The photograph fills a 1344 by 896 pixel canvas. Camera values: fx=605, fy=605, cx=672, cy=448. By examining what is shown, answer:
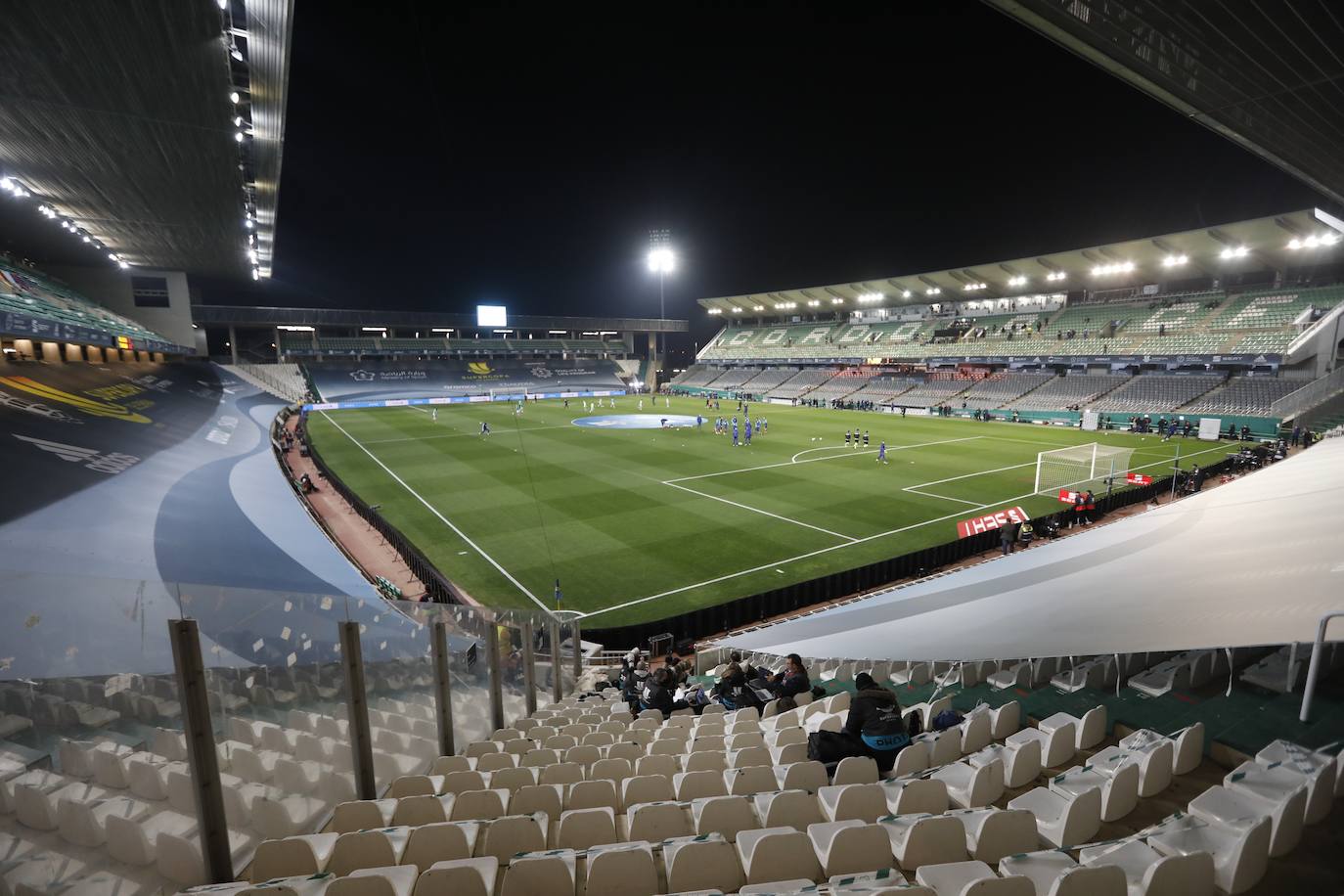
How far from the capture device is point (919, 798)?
396 cm

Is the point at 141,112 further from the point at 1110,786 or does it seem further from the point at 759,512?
the point at 1110,786

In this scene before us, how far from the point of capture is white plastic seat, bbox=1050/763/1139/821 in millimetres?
3803

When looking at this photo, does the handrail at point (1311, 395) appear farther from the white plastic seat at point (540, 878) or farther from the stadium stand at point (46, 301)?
the stadium stand at point (46, 301)

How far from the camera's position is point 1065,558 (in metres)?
9.98

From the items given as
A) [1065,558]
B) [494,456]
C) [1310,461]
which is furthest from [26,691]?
[494,456]

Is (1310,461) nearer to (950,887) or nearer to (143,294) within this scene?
(950,887)

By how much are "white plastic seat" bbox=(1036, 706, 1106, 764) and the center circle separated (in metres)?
39.5

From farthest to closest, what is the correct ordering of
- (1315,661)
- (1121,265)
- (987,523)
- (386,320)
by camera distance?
(386,320)
(1121,265)
(987,523)
(1315,661)

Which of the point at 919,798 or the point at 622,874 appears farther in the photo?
the point at 919,798

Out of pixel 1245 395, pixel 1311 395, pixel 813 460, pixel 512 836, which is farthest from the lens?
pixel 1245 395

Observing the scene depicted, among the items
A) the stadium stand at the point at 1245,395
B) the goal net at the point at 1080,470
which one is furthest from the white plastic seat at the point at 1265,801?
the stadium stand at the point at 1245,395

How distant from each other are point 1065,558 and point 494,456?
2774 cm

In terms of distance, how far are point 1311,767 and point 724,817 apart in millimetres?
3728

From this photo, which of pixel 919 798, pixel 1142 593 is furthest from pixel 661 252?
pixel 919 798
